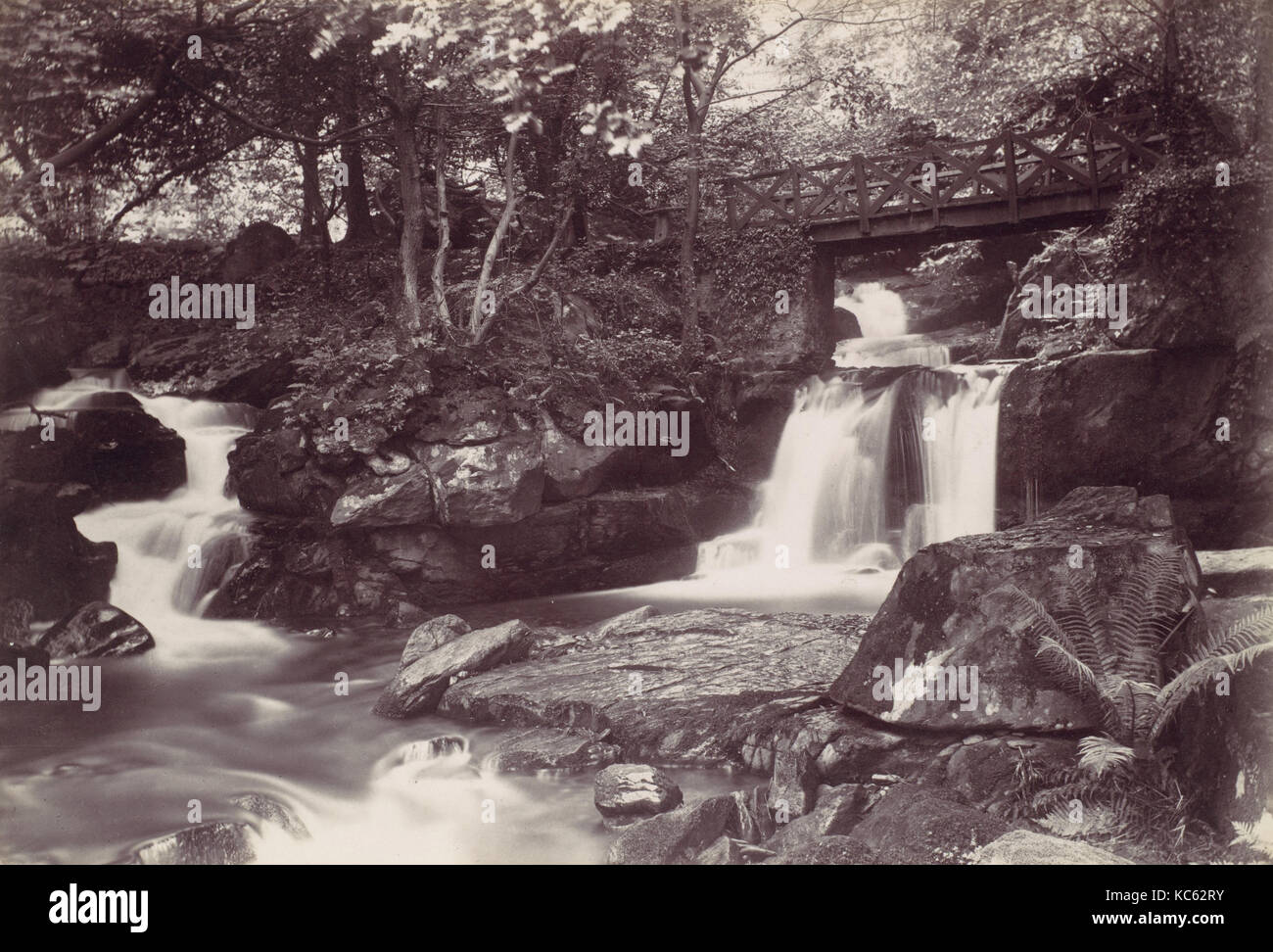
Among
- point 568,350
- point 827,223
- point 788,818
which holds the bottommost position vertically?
point 788,818

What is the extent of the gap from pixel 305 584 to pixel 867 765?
5823mm

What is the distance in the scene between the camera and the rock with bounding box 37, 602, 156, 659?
21.5 feet

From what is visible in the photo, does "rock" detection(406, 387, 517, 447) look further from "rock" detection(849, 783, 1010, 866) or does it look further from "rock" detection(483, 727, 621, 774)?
"rock" detection(849, 783, 1010, 866)

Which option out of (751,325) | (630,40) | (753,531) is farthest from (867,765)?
(751,325)

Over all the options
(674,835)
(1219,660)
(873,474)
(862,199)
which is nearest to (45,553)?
(674,835)

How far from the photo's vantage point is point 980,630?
4473 mm

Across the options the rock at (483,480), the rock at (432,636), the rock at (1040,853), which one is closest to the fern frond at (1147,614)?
the rock at (1040,853)

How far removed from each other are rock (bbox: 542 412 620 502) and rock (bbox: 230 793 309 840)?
15.2 ft

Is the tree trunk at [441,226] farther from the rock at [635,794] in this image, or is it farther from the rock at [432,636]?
the rock at [635,794]

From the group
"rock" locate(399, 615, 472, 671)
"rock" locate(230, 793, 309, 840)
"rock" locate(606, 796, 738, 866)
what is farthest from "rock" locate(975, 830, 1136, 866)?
"rock" locate(399, 615, 472, 671)

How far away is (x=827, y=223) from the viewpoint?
31.3 feet

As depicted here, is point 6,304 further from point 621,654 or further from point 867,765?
point 867,765

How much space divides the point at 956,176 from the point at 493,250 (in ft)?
16.1

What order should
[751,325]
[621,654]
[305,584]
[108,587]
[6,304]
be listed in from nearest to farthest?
1. [621,654]
2. [6,304]
3. [108,587]
4. [305,584]
5. [751,325]
